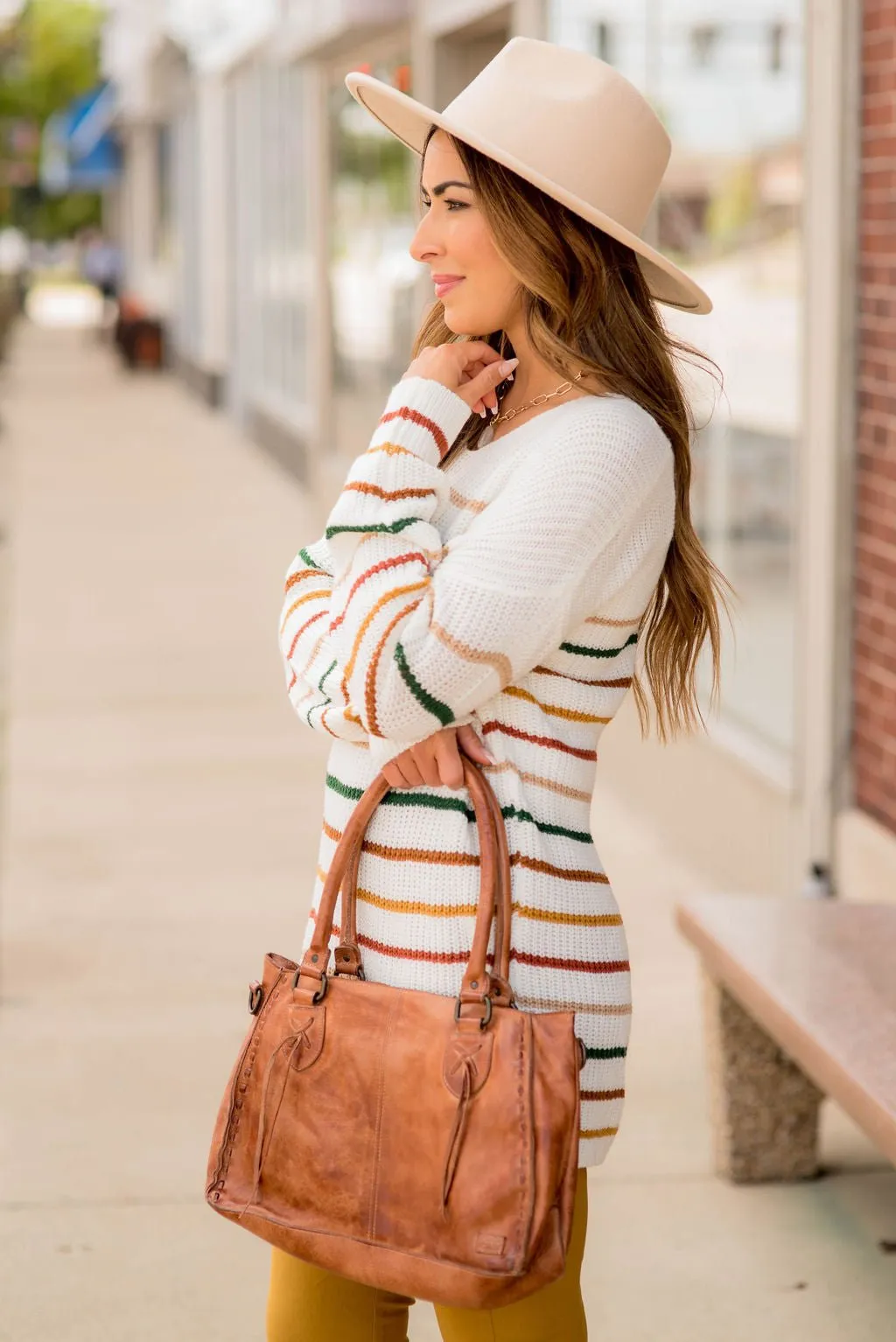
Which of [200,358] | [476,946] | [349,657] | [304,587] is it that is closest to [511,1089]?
[476,946]

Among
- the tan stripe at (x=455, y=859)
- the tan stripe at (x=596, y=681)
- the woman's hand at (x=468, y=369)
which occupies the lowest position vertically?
the tan stripe at (x=455, y=859)

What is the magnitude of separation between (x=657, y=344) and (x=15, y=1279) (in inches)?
87.5

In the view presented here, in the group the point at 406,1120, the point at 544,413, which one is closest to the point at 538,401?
the point at 544,413

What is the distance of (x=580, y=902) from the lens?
2154 mm

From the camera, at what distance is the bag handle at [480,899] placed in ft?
6.57

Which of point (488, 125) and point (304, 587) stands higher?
point (488, 125)

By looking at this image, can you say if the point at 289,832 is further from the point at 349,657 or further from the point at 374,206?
the point at 374,206

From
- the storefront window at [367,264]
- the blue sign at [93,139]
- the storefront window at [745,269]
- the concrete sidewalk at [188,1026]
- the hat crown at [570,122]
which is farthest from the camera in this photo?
the blue sign at [93,139]

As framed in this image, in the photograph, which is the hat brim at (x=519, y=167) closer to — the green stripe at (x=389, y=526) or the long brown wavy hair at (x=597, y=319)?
the long brown wavy hair at (x=597, y=319)

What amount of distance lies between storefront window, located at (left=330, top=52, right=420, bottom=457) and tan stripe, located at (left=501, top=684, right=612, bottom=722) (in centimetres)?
819

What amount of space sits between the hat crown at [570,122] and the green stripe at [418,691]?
566 millimetres

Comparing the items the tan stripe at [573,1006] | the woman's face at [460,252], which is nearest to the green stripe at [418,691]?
the tan stripe at [573,1006]

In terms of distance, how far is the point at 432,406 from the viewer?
2.16 metres

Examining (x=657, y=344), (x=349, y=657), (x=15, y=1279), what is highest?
(x=657, y=344)
